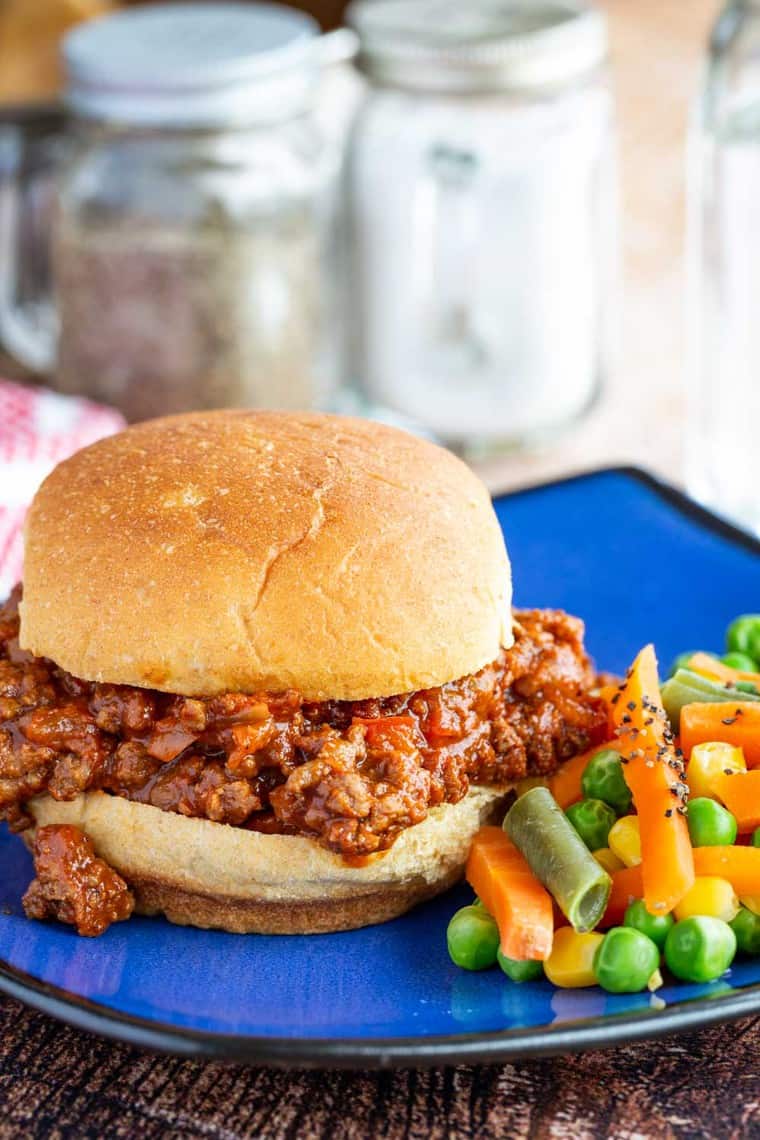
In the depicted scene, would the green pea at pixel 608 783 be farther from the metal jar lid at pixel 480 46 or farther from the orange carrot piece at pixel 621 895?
the metal jar lid at pixel 480 46

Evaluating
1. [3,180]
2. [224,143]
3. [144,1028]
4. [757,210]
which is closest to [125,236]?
[224,143]

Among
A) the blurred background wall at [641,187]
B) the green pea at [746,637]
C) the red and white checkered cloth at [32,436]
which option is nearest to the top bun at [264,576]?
the green pea at [746,637]

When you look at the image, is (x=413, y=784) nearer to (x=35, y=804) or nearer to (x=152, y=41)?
(x=35, y=804)

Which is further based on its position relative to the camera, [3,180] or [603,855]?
[3,180]

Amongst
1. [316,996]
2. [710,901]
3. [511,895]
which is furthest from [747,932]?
[316,996]

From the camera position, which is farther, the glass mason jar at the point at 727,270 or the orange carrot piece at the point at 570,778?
the glass mason jar at the point at 727,270

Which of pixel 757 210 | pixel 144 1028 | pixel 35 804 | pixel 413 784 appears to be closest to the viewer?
pixel 144 1028
